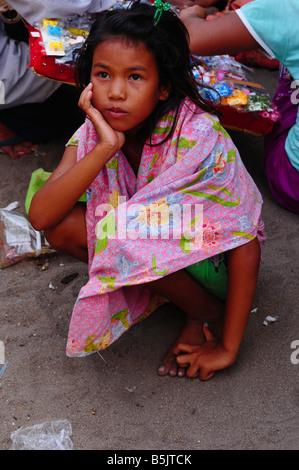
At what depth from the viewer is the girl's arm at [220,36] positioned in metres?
2.24

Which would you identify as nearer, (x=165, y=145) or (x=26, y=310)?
(x=165, y=145)

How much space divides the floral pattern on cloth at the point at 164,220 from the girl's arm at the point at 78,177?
0.10 m

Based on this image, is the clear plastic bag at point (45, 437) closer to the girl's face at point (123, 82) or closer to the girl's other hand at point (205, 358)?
the girl's other hand at point (205, 358)

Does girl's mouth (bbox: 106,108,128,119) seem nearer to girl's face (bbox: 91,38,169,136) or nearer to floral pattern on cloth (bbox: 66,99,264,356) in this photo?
girl's face (bbox: 91,38,169,136)

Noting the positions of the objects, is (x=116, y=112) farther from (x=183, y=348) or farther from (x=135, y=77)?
(x=183, y=348)

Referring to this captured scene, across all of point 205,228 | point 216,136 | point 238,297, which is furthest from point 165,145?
point 238,297

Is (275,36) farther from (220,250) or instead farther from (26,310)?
(26,310)

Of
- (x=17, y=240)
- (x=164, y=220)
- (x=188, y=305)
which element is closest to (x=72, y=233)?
(x=164, y=220)

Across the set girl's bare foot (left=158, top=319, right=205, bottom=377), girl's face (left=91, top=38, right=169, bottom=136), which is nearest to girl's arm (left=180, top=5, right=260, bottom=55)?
girl's face (left=91, top=38, right=169, bottom=136)

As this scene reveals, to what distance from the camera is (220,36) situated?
2.27 meters

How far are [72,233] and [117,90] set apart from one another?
47 cm

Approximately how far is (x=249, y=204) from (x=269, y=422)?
0.64 meters

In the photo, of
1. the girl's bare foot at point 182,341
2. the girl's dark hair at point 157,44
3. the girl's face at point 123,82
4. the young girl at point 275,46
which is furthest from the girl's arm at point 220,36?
the girl's bare foot at point 182,341

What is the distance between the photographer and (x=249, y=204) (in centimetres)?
174
